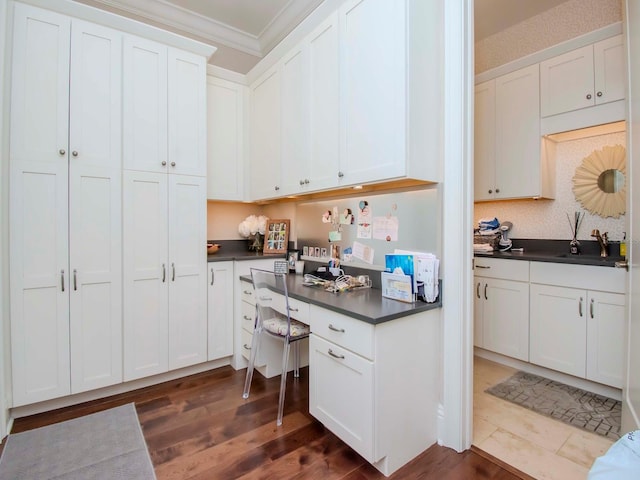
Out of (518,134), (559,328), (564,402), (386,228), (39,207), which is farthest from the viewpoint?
(518,134)

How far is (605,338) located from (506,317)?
65cm

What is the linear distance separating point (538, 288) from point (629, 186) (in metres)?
1.18

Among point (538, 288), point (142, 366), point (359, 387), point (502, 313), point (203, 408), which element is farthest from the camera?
point (502, 313)

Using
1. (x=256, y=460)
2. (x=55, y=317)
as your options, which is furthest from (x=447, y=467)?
(x=55, y=317)

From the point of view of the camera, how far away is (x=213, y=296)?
→ 8.61 feet

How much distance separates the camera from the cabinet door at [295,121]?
227cm

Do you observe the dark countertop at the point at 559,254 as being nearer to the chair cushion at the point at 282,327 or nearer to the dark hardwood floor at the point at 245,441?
the dark hardwood floor at the point at 245,441

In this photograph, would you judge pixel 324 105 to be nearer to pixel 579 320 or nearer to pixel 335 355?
pixel 335 355

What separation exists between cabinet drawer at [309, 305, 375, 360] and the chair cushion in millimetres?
251

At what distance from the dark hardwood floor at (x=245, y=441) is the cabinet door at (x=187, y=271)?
0.92 feet

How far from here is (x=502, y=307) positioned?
9.04ft

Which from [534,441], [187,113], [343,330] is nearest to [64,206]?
[187,113]

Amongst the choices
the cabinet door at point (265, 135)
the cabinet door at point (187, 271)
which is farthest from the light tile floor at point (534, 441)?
the cabinet door at point (265, 135)

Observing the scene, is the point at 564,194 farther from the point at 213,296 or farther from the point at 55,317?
the point at 55,317
